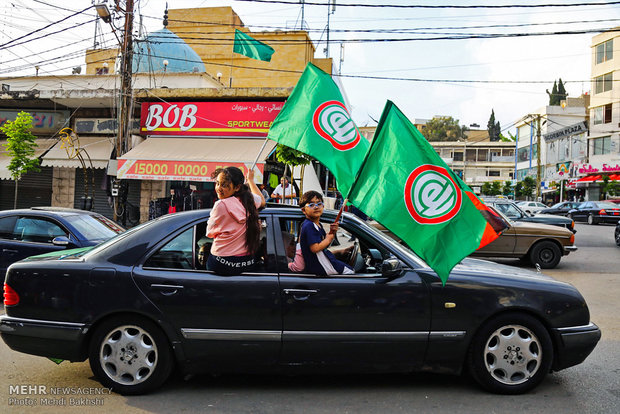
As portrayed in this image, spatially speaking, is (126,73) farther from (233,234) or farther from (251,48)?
(233,234)

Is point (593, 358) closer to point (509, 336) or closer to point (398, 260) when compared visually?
point (509, 336)

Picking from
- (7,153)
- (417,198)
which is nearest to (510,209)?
(417,198)

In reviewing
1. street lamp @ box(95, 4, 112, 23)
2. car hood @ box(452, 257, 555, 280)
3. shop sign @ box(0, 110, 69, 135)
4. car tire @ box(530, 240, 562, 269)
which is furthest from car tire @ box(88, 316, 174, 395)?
shop sign @ box(0, 110, 69, 135)

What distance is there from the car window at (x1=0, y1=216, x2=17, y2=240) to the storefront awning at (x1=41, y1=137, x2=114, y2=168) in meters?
10.6

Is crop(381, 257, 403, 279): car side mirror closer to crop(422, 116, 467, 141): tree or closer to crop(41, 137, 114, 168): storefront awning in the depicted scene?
crop(41, 137, 114, 168): storefront awning

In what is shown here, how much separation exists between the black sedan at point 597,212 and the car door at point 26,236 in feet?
98.9

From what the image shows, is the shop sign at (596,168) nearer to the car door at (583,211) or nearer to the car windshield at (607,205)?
the car door at (583,211)

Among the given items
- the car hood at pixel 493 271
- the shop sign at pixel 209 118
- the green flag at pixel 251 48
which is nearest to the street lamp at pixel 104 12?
the shop sign at pixel 209 118

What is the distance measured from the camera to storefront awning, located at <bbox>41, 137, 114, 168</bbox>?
18.1 metres

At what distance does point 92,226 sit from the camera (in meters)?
7.86

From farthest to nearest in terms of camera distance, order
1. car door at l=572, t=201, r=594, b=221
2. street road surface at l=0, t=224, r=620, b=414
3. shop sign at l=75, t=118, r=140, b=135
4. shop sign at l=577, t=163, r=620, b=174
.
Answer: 1. shop sign at l=577, t=163, r=620, b=174
2. car door at l=572, t=201, r=594, b=221
3. shop sign at l=75, t=118, r=140, b=135
4. street road surface at l=0, t=224, r=620, b=414

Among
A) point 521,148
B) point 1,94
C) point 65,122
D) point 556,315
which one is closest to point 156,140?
point 65,122

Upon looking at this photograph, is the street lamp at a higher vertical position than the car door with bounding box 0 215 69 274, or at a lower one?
higher

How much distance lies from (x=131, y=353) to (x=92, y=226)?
4.53 metres
